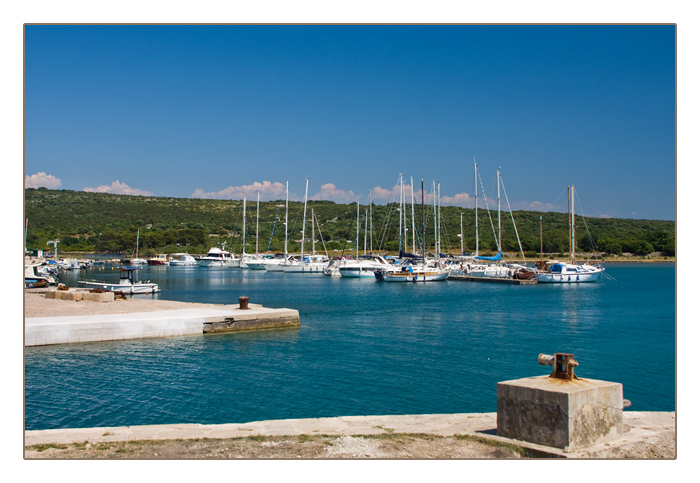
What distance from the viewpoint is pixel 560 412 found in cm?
788

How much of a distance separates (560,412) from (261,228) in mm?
128534

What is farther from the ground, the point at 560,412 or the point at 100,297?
the point at 560,412

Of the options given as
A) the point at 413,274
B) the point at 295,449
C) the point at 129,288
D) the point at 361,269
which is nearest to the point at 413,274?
the point at 413,274

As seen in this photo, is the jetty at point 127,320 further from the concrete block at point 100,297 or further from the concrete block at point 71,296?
the concrete block at point 71,296

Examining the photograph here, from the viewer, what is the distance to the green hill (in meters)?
89.4

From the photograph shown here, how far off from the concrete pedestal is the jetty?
1378 centimetres

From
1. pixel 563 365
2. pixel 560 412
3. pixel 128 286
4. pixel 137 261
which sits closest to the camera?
pixel 560 412

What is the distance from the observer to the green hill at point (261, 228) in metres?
89.4

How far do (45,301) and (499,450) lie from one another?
93.6 feet

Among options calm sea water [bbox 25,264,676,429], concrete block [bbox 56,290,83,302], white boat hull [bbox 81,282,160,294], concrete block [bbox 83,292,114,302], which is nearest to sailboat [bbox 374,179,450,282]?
white boat hull [bbox 81,282,160,294]

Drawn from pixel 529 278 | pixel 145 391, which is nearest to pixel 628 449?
pixel 145 391

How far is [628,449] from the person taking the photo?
312 inches

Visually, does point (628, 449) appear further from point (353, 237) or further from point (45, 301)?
point (353, 237)

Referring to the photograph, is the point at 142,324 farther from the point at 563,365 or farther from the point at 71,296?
the point at 563,365
